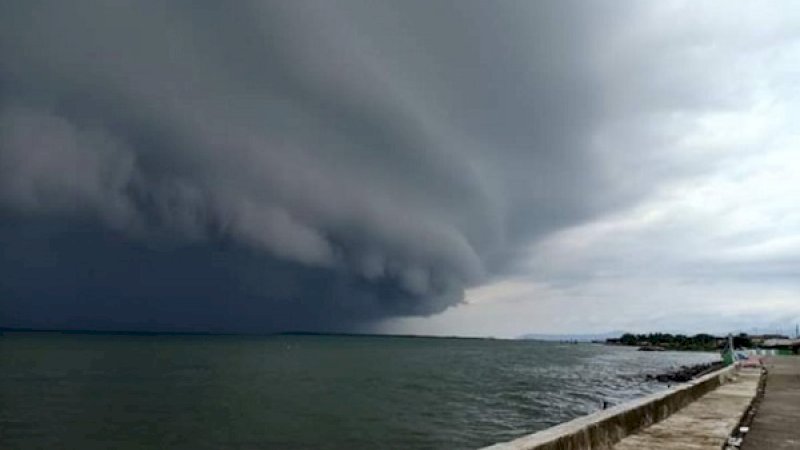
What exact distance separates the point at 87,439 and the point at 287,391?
21918 mm

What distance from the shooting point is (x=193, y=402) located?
38812mm

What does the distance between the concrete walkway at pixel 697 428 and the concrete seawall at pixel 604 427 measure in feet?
0.53

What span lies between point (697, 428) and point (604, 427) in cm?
349

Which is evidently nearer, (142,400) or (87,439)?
(87,439)

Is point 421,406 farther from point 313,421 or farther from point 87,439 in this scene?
point 87,439

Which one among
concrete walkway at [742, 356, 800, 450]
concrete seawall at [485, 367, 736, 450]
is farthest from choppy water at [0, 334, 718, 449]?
concrete seawall at [485, 367, 736, 450]

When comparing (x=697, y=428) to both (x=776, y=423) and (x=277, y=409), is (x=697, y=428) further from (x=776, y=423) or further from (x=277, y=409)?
(x=277, y=409)

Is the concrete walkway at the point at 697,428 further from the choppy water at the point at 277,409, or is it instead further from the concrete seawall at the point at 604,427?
the choppy water at the point at 277,409

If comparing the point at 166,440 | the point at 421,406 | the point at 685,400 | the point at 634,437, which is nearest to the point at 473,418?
the point at 421,406

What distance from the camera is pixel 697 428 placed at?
11664 mm

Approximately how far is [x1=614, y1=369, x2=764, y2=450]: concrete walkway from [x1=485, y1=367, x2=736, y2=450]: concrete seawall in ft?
0.53

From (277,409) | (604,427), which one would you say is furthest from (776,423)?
(277,409)

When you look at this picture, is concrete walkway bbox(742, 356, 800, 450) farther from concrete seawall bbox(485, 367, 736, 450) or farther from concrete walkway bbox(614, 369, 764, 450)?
concrete seawall bbox(485, 367, 736, 450)

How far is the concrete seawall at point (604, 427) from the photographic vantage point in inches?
287
